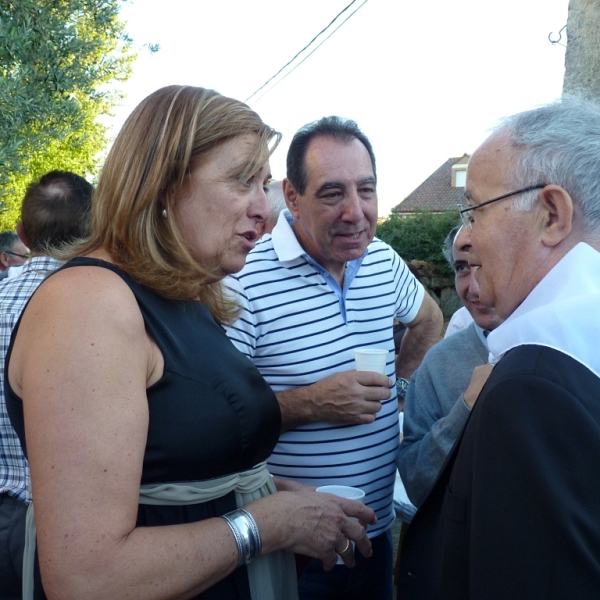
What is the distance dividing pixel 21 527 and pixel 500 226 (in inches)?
73.1

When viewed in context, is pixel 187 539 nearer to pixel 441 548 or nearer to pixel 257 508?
pixel 257 508

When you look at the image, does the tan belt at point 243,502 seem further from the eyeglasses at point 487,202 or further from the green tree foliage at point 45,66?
the green tree foliage at point 45,66

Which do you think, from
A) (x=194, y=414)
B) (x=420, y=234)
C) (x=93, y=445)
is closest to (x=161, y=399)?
(x=194, y=414)

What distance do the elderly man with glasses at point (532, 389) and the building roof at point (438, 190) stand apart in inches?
1679

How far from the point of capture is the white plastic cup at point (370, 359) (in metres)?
2.33

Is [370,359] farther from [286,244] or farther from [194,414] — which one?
[194,414]

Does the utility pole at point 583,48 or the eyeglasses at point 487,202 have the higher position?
the utility pole at point 583,48

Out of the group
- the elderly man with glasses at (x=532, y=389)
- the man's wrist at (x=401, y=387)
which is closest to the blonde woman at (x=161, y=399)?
the elderly man with glasses at (x=532, y=389)

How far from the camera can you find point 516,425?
1146 millimetres

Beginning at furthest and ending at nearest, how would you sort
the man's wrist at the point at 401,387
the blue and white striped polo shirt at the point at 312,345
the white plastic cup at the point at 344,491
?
the man's wrist at the point at 401,387, the blue and white striped polo shirt at the point at 312,345, the white plastic cup at the point at 344,491

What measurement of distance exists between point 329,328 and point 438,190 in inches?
1814

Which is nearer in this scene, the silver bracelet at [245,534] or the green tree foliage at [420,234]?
the silver bracelet at [245,534]

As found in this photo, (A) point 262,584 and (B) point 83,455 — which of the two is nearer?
(B) point 83,455

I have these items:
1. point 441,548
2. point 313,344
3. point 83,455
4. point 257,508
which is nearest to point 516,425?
point 441,548
